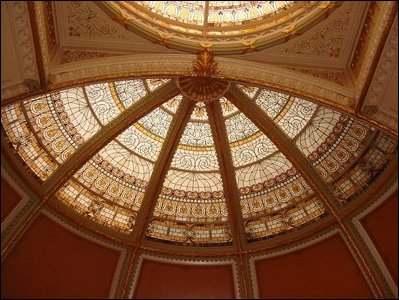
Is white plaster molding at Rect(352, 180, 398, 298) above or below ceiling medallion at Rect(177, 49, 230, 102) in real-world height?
below

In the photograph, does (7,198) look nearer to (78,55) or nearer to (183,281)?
(78,55)

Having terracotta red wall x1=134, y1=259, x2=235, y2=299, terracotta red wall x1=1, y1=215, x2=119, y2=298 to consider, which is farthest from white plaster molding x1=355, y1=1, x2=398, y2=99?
terracotta red wall x1=1, y1=215, x2=119, y2=298

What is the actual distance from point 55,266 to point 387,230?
27.5 ft

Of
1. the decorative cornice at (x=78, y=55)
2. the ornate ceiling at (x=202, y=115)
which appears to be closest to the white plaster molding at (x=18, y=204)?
the ornate ceiling at (x=202, y=115)

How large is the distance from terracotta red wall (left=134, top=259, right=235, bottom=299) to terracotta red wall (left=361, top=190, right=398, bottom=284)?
4046 mm

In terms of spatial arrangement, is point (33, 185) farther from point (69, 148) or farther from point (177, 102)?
point (177, 102)

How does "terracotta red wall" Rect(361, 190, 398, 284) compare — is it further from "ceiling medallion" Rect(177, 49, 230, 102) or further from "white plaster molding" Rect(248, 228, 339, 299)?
"ceiling medallion" Rect(177, 49, 230, 102)

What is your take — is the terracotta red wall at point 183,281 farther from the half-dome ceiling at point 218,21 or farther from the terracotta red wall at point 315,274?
the half-dome ceiling at point 218,21

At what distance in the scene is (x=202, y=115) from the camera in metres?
12.4

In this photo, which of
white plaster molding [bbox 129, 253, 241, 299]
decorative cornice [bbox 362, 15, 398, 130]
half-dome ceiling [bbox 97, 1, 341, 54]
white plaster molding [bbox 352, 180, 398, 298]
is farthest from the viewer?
white plaster molding [bbox 129, 253, 241, 299]

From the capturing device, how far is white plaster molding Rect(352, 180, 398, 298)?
10.2 metres

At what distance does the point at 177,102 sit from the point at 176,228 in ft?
12.3

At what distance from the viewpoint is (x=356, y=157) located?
11.2 metres

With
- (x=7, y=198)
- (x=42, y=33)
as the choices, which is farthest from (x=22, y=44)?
(x=7, y=198)
